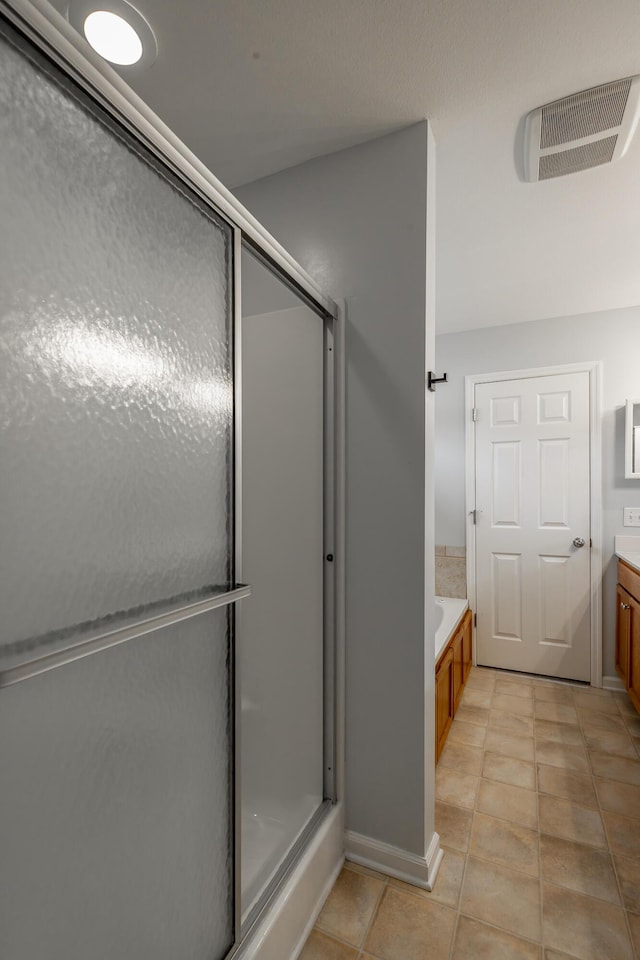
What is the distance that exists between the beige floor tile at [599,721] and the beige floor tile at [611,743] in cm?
3

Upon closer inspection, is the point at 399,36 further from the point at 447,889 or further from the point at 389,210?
the point at 447,889

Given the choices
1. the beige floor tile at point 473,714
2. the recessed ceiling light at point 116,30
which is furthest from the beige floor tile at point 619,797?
the recessed ceiling light at point 116,30

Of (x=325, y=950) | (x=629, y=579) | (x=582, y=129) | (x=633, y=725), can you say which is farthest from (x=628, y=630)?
(x=582, y=129)

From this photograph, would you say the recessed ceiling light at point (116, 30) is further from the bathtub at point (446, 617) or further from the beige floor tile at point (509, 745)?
the beige floor tile at point (509, 745)

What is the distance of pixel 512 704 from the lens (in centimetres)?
274

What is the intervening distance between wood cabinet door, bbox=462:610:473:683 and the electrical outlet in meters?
1.16

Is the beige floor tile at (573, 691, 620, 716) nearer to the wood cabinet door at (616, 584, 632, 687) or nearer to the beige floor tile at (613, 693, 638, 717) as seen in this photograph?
the beige floor tile at (613, 693, 638, 717)

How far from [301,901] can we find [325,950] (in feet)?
0.45

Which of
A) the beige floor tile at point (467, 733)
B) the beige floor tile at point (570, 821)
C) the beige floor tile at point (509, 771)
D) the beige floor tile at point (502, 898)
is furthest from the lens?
the beige floor tile at point (467, 733)

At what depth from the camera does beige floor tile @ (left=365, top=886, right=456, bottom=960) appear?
127 centimetres

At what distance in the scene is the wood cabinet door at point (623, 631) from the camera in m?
2.62

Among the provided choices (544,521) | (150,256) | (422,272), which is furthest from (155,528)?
(544,521)

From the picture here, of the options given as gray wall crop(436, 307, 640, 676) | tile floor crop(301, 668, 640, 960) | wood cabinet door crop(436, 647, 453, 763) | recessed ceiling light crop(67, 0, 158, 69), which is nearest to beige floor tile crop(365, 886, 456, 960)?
tile floor crop(301, 668, 640, 960)

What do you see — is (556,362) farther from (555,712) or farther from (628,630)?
(555,712)
